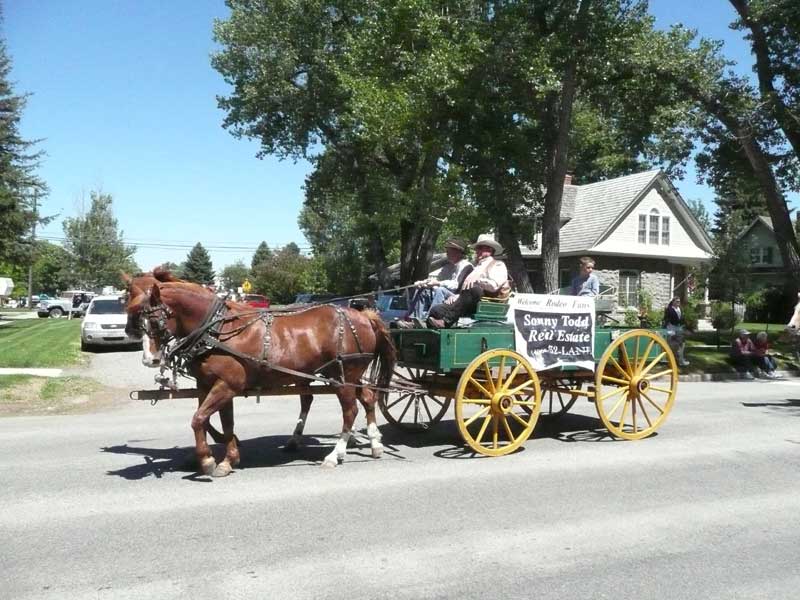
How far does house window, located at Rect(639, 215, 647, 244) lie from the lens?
122 feet

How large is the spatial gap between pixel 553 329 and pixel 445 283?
4.61 ft

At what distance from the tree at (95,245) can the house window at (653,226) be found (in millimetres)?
36901

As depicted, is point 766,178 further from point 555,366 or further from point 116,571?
point 116,571

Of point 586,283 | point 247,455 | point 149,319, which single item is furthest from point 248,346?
point 586,283

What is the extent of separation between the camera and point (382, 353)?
27.6 feet

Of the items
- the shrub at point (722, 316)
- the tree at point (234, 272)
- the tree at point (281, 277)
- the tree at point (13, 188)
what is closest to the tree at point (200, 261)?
the tree at point (234, 272)

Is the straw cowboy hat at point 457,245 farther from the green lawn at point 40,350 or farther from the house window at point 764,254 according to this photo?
the house window at point 764,254

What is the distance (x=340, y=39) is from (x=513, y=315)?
2547cm

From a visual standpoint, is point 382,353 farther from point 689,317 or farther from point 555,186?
point 689,317

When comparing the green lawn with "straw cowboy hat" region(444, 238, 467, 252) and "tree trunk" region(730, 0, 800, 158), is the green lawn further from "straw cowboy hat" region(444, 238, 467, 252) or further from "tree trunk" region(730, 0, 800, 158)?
"tree trunk" region(730, 0, 800, 158)

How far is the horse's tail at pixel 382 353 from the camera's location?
27.1 ft

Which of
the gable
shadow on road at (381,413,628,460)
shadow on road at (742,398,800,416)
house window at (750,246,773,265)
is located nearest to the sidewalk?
shadow on road at (381,413,628,460)

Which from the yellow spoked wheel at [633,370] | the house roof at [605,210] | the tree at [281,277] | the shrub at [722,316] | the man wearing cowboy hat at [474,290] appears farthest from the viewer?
the tree at [281,277]

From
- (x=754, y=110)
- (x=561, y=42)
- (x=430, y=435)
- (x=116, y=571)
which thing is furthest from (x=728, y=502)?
(x=754, y=110)
